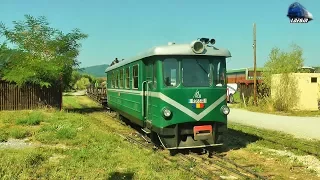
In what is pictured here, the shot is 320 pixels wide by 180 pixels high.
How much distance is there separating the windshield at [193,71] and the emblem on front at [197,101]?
28cm

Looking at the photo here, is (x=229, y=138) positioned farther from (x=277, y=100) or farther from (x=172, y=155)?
(x=277, y=100)

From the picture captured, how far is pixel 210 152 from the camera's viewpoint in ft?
30.4

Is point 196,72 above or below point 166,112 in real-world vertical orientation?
above

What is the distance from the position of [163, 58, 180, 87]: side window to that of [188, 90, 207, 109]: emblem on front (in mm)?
583

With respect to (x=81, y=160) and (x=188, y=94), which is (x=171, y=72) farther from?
(x=81, y=160)

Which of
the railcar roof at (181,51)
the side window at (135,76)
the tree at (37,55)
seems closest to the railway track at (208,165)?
the side window at (135,76)

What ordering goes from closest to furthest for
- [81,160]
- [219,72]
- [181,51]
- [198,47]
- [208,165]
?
[208,165], [81,160], [181,51], [198,47], [219,72]

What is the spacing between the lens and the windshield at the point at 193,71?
367 inches

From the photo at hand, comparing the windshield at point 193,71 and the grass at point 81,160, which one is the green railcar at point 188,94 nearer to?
the windshield at point 193,71

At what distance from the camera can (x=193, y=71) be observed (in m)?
9.48

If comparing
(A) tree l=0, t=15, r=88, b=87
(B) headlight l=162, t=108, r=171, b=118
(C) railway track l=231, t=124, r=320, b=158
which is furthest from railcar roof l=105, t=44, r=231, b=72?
(A) tree l=0, t=15, r=88, b=87

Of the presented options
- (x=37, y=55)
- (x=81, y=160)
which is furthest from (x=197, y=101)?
(x=37, y=55)

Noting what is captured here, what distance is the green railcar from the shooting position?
9211 mm

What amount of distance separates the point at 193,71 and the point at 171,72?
24.3 inches
